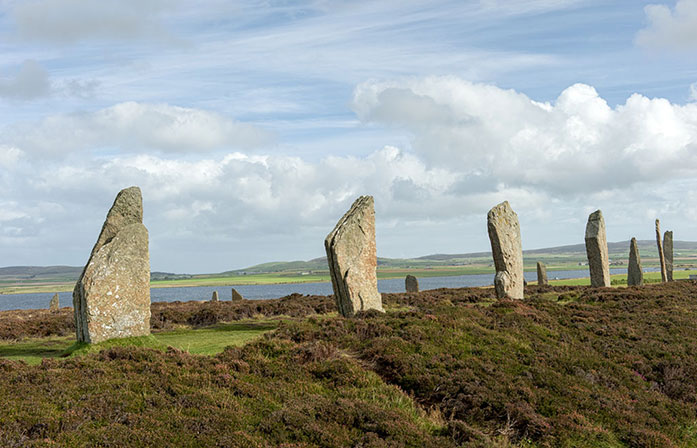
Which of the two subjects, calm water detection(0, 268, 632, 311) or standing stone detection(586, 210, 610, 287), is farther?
calm water detection(0, 268, 632, 311)

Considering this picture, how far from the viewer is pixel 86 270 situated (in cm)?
1597

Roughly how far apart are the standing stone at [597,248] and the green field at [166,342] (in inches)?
780

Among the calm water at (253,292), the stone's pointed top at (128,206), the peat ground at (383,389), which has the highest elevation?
the stone's pointed top at (128,206)

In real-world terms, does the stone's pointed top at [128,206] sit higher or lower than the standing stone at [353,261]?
higher

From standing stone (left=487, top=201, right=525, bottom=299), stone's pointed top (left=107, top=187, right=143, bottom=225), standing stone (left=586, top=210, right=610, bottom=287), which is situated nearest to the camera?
stone's pointed top (left=107, top=187, right=143, bottom=225)

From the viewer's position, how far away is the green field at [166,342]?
16.0m

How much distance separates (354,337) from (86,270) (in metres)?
7.49

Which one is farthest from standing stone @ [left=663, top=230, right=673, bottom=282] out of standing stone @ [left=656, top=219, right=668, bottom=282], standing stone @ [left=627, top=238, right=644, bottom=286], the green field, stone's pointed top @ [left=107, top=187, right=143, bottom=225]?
stone's pointed top @ [left=107, top=187, right=143, bottom=225]

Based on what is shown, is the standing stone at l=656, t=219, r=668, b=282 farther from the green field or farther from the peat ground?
the green field

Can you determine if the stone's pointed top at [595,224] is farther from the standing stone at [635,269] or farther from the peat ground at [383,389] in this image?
the peat ground at [383,389]

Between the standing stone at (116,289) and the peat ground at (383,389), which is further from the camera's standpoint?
the standing stone at (116,289)

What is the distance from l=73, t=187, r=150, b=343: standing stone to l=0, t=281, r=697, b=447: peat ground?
163 cm

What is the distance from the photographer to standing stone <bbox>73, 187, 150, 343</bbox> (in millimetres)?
15781

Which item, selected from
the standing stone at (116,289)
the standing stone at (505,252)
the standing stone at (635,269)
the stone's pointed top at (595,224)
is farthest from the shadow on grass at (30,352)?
the standing stone at (635,269)
